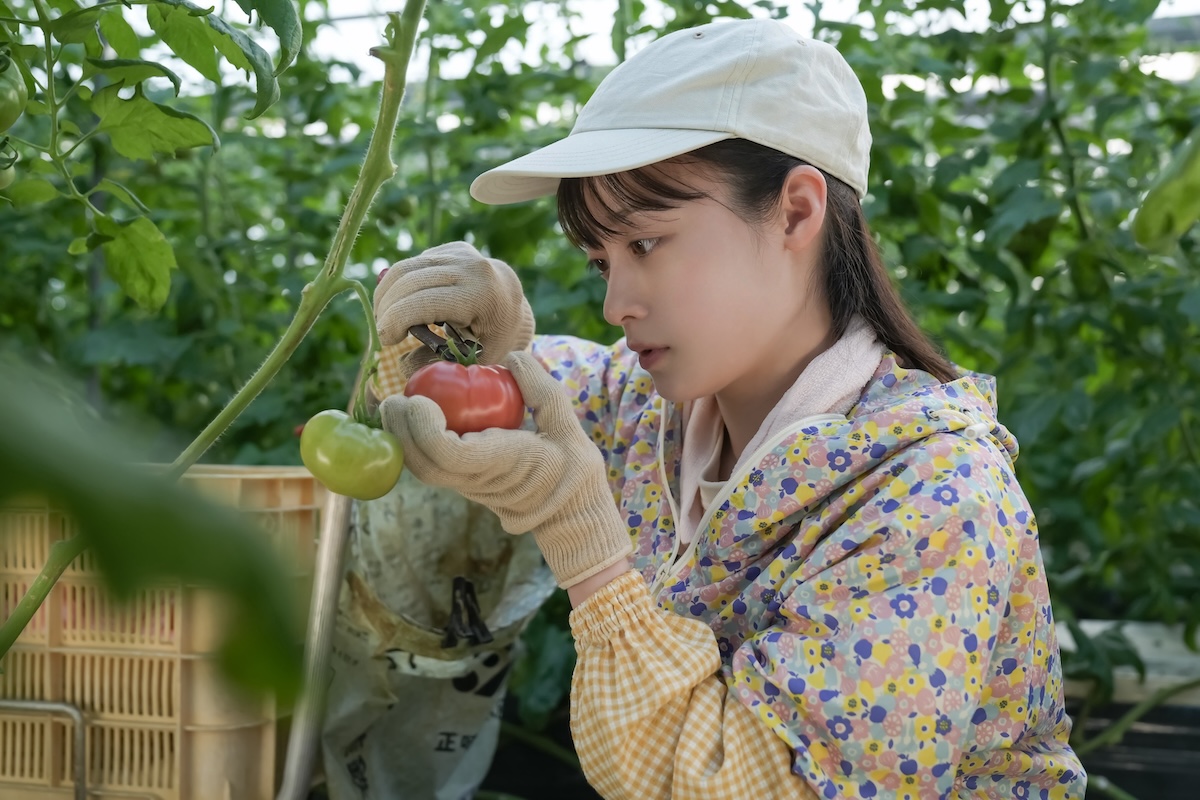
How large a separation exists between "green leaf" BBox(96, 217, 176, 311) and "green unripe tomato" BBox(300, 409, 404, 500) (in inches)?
8.2

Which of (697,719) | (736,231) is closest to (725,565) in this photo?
(697,719)

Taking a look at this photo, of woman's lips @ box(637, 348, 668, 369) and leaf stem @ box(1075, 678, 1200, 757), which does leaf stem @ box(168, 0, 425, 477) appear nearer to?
Result: woman's lips @ box(637, 348, 668, 369)

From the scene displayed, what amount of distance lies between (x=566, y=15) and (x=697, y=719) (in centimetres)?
154

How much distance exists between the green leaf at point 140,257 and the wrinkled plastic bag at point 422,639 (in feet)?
1.81

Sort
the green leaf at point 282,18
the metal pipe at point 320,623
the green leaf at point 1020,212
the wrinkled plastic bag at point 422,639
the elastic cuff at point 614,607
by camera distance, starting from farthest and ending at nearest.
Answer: the green leaf at point 1020,212 < the wrinkled plastic bag at point 422,639 < the metal pipe at point 320,623 < the elastic cuff at point 614,607 < the green leaf at point 282,18

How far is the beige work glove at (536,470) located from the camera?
1082 mm

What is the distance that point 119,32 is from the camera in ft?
→ 3.18

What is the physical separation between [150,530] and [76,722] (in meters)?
1.24

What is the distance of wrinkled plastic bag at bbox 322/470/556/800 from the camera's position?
1.57 meters

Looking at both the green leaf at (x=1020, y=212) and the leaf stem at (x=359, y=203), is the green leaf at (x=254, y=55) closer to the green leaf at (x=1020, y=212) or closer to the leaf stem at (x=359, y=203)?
the leaf stem at (x=359, y=203)

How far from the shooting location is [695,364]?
49.9 inches

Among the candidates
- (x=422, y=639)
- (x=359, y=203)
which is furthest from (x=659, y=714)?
(x=359, y=203)

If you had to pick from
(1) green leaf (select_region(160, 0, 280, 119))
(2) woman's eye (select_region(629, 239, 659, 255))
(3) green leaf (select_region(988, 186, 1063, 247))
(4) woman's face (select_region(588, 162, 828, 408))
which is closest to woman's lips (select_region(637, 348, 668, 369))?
(4) woman's face (select_region(588, 162, 828, 408))

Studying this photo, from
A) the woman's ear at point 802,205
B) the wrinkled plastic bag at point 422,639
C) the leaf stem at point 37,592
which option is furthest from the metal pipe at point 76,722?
the woman's ear at point 802,205
